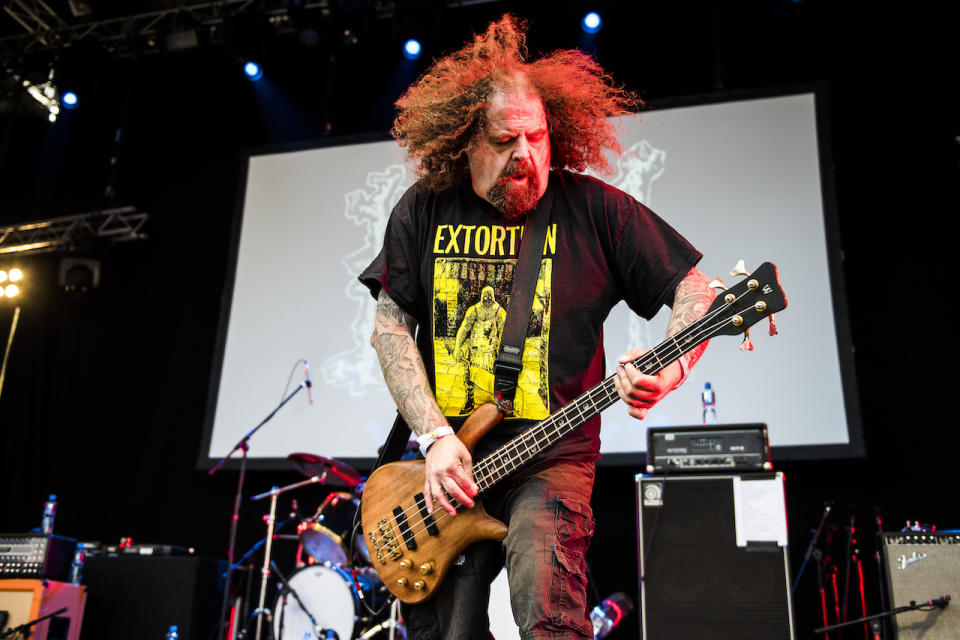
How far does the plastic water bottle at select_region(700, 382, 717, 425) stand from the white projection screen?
20 cm

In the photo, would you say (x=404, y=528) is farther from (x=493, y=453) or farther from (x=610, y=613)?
(x=610, y=613)

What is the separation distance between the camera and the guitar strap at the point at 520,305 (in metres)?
2.24

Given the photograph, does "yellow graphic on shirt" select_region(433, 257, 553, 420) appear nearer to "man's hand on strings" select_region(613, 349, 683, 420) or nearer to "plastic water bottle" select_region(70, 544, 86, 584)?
"man's hand on strings" select_region(613, 349, 683, 420)

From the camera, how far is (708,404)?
199 inches

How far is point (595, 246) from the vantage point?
2.37m

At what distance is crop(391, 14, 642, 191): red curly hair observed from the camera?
100 inches

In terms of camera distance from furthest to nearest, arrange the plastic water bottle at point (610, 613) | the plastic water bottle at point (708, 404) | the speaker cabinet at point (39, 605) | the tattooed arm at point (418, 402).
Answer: the plastic water bottle at point (708, 404), the plastic water bottle at point (610, 613), the speaker cabinet at point (39, 605), the tattooed arm at point (418, 402)

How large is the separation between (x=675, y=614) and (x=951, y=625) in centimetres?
120

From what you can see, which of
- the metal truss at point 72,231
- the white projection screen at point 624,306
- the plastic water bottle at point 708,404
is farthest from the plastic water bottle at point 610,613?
the metal truss at point 72,231

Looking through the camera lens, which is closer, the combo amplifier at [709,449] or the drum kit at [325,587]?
the combo amplifier at [709,449]

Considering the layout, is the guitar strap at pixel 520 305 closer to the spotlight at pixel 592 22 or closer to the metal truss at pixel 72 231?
the spotlight at pixel 592 22

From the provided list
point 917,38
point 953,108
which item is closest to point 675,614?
point 953,108

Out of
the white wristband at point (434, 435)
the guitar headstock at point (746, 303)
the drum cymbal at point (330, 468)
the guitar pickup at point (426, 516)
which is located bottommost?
the guitar pickup at point (426, 516)

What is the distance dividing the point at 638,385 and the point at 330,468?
3687 millimetres
